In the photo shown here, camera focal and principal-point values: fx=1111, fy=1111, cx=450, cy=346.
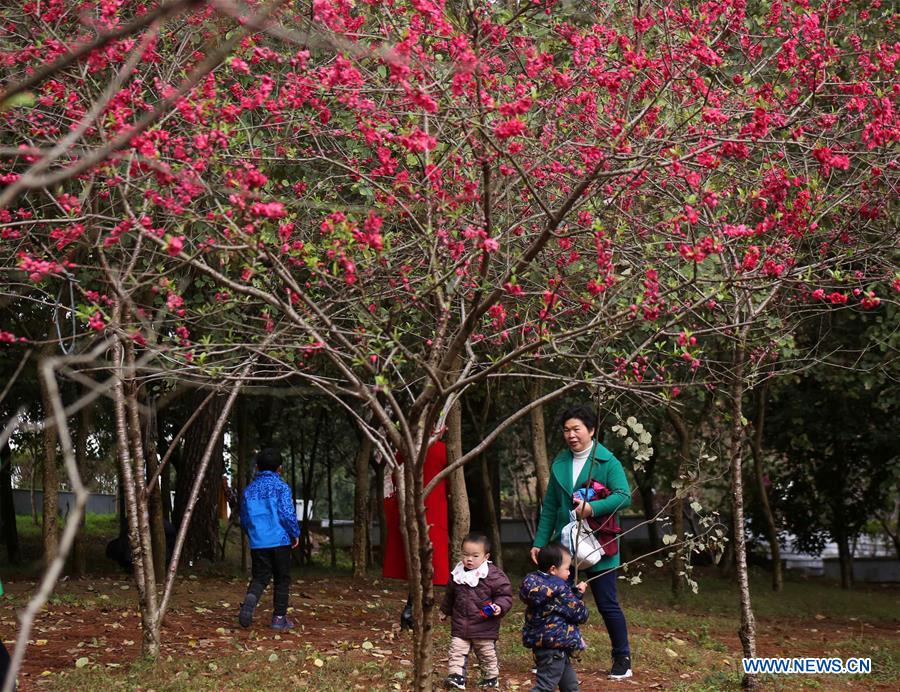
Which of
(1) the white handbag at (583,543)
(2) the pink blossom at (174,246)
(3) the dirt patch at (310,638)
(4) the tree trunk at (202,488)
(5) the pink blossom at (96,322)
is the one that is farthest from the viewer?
(4) the tree trunk at (202,488)

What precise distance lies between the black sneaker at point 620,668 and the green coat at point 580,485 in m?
0.62

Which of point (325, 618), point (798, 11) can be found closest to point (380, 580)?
point (325, 618)

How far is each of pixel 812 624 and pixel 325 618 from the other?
6.01 metres

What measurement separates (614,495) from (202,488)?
9780 millimetres

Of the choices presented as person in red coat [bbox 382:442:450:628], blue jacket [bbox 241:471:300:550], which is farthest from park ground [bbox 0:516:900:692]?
blue jacket [bbox 241:471:300:550]

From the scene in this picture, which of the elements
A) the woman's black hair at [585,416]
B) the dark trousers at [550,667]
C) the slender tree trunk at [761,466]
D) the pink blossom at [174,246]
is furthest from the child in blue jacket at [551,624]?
the slender tree trunk at [761,466]

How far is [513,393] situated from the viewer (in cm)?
1659

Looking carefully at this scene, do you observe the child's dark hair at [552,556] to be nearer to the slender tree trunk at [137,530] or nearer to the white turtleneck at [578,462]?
the white turtleneck at [578,462]

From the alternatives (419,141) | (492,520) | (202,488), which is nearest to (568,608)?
(419,141)

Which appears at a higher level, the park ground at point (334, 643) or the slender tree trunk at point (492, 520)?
the slender tree trunk at point (492, 520)

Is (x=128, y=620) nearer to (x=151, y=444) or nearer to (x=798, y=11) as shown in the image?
(x=151, y=444)

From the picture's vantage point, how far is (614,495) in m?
6.97

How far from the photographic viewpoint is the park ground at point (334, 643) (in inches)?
276

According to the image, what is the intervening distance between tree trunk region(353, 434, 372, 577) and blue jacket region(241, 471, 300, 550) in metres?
6.15
